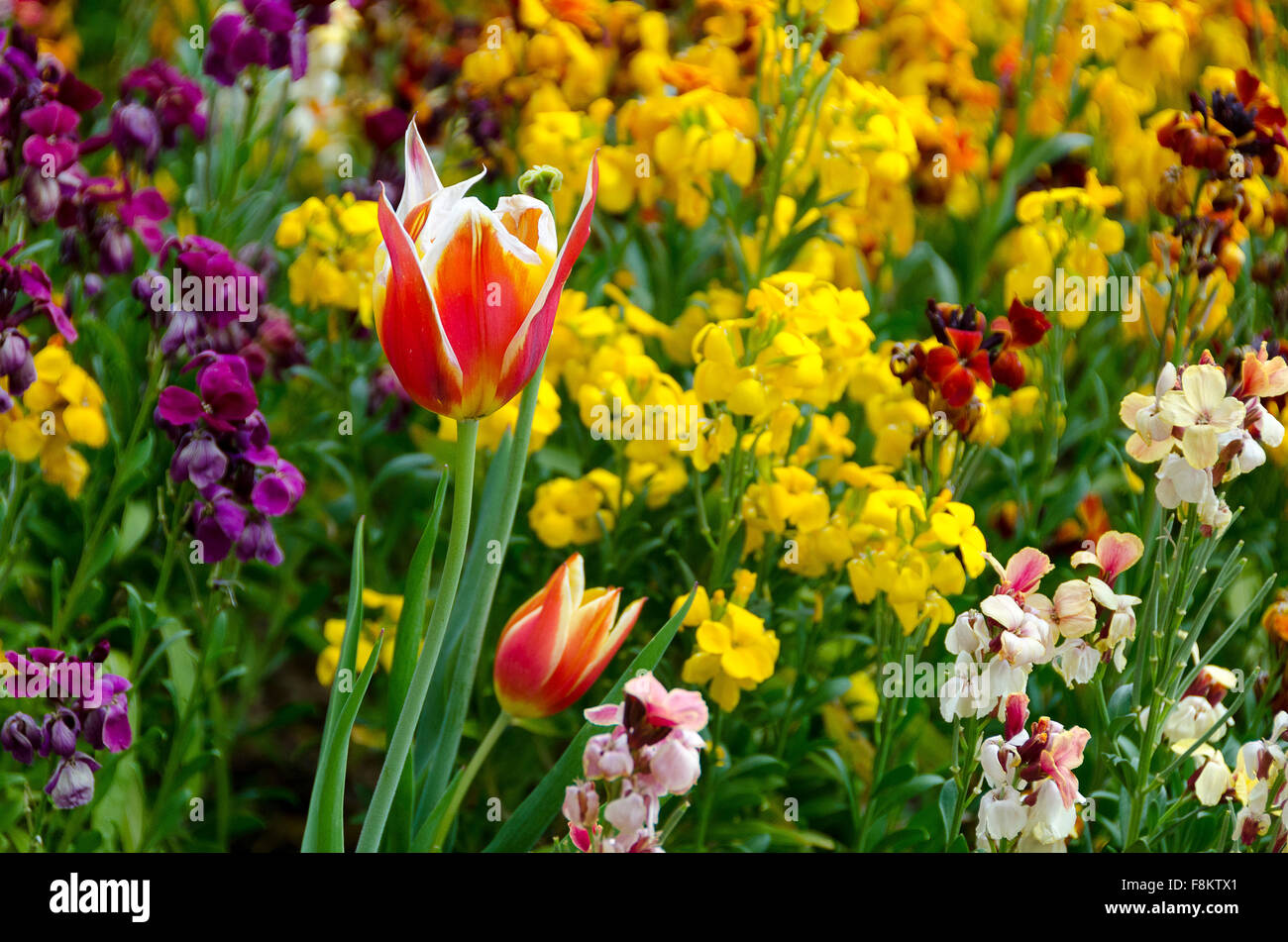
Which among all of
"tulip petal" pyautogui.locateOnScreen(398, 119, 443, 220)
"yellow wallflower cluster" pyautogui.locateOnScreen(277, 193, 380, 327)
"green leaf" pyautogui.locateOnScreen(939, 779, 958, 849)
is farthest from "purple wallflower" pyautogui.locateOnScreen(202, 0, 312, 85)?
"green leaf" pyautogui.locateOnScreen(939, 779, 958, 849)

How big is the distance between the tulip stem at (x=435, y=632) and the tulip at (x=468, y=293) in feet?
0.12

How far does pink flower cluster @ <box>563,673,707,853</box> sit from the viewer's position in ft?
2.88

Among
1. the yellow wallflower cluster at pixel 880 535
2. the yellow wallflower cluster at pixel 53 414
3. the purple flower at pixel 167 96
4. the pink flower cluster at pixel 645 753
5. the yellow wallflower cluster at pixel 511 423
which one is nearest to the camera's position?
the pink flower cluster at pixel 645 753

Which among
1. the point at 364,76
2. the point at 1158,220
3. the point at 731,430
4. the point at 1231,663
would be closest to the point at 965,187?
the point at 1158,220

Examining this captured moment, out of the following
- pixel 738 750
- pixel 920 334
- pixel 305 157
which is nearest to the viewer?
pixel 738 750

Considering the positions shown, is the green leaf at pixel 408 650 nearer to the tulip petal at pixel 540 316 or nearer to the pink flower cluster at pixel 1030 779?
the tulip petal at pixel 540 316

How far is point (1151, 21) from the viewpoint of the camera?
212 centimetres

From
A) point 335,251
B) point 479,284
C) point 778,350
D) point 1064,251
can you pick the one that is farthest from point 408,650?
point 1064,251

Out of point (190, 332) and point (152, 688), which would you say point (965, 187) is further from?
point (152, 688)

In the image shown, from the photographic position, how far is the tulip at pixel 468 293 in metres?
0.91

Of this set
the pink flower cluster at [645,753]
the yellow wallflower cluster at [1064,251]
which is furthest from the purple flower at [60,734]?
the yellow wallflower cluster at [1064,251]

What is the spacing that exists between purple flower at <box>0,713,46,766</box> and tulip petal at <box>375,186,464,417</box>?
623 millimetres

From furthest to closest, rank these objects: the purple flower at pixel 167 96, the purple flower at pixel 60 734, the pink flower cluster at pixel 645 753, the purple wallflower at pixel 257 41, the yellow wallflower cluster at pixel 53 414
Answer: the purple flower at pixel 167 96 → the purple wallflower at pixel 257 41 → the yellow wallflower cluster at pixel 53 414 → the purple flower at pixel 60 734 → the pink flower cluster at pixel 645 753
